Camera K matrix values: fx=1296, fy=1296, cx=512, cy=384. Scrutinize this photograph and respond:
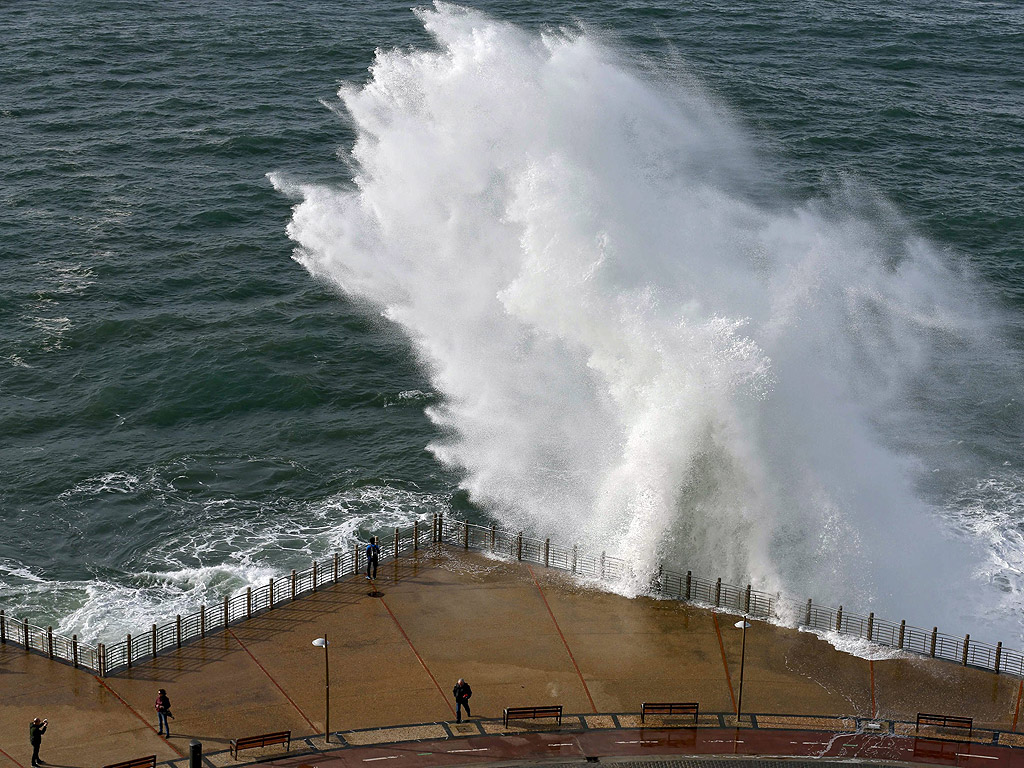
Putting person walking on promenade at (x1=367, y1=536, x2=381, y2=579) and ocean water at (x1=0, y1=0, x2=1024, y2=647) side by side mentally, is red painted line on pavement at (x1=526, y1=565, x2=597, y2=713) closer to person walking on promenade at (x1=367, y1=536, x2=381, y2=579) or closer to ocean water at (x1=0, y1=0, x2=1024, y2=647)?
ocean water at (x1=0, y1=0, x2=1024, y2=647)

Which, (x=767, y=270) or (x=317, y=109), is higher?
(x=317, y=109)

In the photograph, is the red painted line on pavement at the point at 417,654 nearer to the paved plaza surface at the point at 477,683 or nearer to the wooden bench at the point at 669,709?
the paved plaza surface at the point at 477,683

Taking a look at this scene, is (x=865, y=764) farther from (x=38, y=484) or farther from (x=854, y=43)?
(x=854, y=43)

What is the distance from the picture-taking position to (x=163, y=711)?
42562 mm

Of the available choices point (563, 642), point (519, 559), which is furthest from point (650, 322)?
point (563, 642)

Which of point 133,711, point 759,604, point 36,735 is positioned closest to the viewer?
point 36,735

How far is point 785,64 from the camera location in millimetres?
111375

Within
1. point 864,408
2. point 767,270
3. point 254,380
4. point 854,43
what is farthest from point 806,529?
point 854,43

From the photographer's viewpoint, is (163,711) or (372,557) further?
(372,557)

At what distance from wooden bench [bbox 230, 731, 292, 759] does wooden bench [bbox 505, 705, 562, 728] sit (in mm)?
7330

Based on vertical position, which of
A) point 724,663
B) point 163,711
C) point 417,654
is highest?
point 724,663

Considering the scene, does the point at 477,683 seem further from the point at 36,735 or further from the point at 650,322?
the point at 650,322

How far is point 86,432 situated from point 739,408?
110 ft

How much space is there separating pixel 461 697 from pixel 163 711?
9.81 metres
